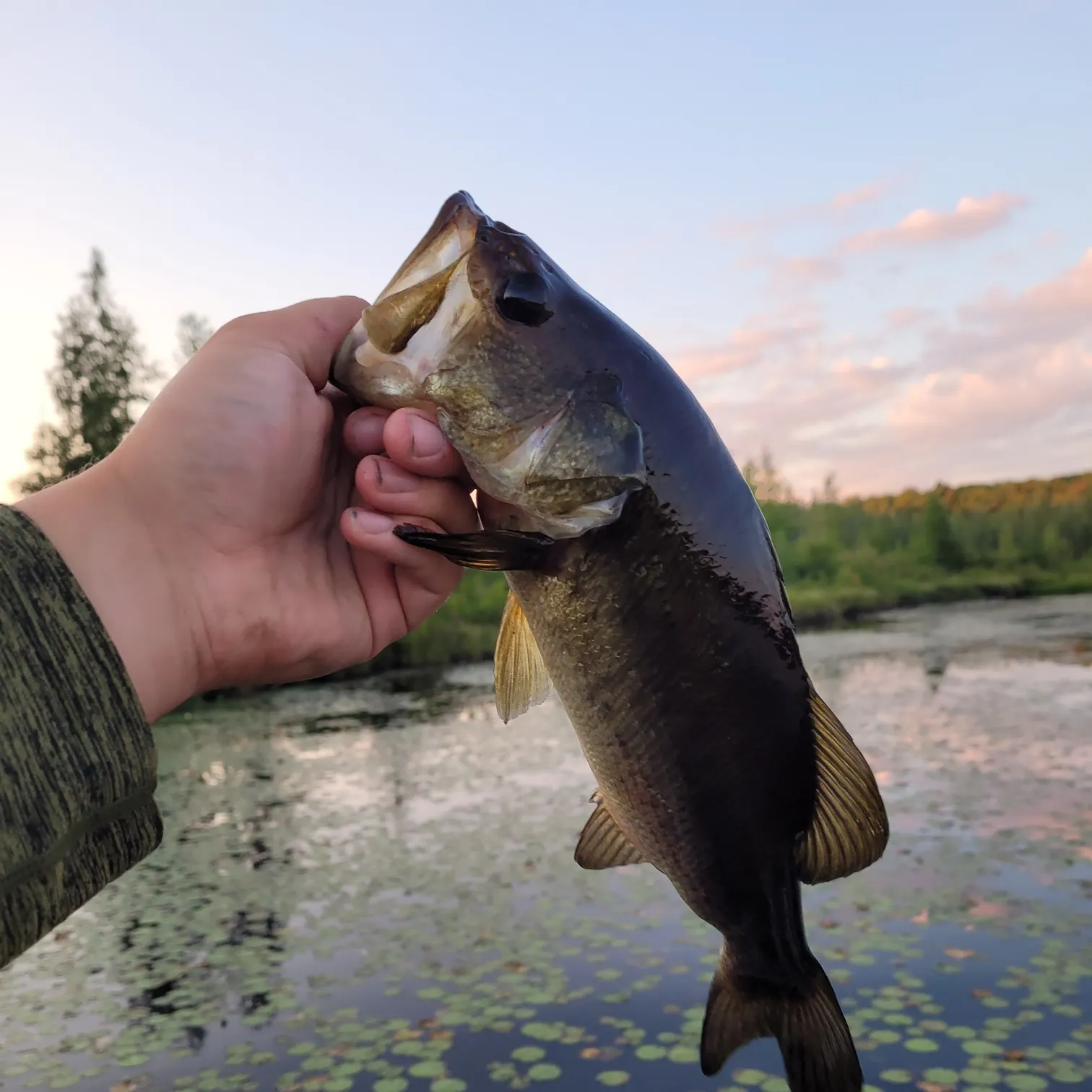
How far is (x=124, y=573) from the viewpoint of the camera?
220 cm

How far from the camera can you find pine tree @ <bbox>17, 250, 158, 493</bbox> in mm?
27188

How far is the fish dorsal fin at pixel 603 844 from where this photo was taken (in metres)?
2.19

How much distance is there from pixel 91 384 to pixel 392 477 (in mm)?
29752

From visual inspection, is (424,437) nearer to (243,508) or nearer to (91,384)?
(243,508)

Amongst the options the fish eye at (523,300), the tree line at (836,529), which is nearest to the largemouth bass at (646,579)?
the fish eye at (523,300)

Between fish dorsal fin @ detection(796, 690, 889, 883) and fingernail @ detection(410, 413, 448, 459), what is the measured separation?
0.99 m

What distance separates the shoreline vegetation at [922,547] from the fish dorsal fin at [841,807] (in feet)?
94.8

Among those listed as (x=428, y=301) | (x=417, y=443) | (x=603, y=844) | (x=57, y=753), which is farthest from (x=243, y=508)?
(x=603, y=844)

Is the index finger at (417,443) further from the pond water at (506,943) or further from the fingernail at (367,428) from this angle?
the pond water at (506,943)

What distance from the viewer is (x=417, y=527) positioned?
7.18 feet

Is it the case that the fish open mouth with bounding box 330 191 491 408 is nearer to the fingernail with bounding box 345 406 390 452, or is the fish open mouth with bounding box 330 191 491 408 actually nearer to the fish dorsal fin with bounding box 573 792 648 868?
the fingernail with bounding box 345 406 390 452

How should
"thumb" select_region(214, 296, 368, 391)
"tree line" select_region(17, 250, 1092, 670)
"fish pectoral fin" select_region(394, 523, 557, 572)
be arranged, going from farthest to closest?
1. "tree line" select_region(17, 250, 1092, 670)
2. "thumb" select_region(214, 296, 368, 391)
3. "fish pectoral fin" select_region(394, 523, 557, 572)

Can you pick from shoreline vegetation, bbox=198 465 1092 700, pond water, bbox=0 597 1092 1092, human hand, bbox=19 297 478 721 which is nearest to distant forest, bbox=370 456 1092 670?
shoreline vegetation, bbox=198 465 1092 700

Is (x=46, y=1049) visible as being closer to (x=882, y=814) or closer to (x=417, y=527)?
(x=417, y=527)
